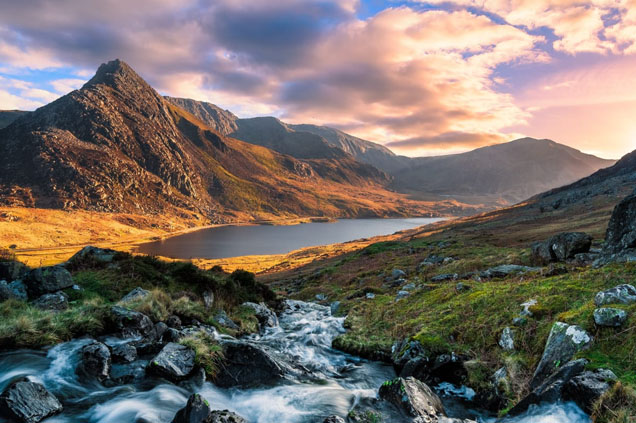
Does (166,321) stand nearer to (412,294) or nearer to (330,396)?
(330,396)

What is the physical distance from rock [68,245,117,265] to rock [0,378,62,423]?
48.8 ft

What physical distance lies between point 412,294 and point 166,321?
48.6 ft

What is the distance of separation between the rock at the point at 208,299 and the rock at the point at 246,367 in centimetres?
808

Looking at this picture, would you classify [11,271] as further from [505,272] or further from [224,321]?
[505,272]

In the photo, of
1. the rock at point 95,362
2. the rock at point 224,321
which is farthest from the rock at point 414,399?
the rock at point 224,321

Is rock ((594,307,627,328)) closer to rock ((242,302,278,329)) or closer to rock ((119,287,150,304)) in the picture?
rock ((242,302,278,329))

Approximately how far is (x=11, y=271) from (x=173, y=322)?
9.58m

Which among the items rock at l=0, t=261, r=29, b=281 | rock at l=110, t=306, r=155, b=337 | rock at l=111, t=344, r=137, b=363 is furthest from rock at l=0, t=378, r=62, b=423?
rock at l=0, t=261, r=29, b=281

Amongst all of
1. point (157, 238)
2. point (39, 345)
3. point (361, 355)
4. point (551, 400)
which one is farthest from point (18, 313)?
point (157, 238)

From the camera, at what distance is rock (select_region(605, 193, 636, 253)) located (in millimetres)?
15922

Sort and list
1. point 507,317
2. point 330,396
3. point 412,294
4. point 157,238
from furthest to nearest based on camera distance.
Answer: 1. point 157,238
2. point 412,294
3. point 507,317
4. point 330,396

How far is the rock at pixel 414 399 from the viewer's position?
8648 millimetres

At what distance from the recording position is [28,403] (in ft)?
26.5

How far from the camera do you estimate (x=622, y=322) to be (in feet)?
28.7
